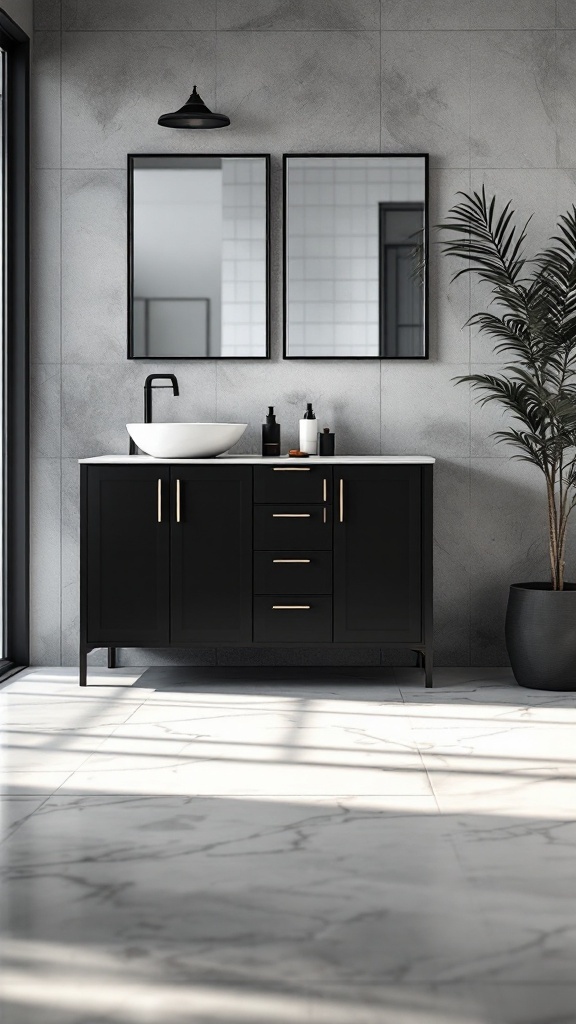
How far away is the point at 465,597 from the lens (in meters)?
4.41

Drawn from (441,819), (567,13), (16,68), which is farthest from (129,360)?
(441,819)

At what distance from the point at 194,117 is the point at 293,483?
1502mm

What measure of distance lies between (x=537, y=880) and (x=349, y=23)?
3.50m

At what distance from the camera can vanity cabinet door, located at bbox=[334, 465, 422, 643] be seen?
395 centimetres

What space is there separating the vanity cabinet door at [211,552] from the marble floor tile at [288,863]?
15.8 inches

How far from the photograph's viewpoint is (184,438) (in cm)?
391

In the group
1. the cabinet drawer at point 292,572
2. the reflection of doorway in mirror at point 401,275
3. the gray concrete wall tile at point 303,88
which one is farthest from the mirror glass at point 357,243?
the cabinet drawer at point 292,572

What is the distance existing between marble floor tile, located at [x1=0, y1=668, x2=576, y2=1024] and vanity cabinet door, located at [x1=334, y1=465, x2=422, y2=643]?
0.38 m

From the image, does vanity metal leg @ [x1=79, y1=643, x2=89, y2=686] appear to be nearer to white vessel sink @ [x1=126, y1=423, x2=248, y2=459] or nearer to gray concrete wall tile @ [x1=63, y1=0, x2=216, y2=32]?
white vessel sink @ [x1=126, y1=423, x2=248, y2=459]

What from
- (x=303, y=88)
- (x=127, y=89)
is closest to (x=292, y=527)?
(x=303, y=88)

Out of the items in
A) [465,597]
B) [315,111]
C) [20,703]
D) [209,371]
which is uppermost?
[315,111]

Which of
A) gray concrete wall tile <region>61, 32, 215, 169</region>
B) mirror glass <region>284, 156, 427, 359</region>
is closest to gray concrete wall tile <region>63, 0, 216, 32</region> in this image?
gray concrete wall tile <region>61, 32, 215, 169</region>

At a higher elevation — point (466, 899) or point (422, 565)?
point (422, 565)

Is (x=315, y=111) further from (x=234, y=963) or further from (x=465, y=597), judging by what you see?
(x=234, y=963)
